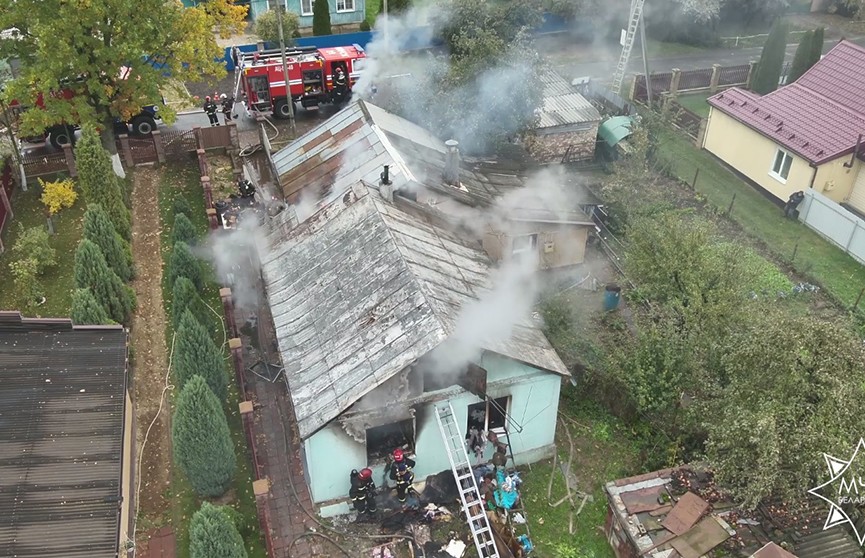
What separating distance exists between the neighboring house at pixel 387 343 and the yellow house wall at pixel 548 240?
131 cm

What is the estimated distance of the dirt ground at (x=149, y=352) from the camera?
14.5 meters

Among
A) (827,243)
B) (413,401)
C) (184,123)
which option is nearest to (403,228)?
(413,401)

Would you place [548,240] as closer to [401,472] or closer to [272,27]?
[401,472]

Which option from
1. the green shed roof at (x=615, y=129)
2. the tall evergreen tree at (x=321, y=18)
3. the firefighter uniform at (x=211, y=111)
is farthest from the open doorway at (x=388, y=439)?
the tall evergreen tree at (x=321, y=18)

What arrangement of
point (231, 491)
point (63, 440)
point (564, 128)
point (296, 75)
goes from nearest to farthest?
point (63, 440) < point (231, 491) < point (564, 128) < point (296, 75)

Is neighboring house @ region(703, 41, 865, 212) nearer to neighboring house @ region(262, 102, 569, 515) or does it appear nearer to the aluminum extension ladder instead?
neighboring house @ region(262, 102, 569, 515)

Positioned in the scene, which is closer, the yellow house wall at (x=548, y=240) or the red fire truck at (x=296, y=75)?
the yellow house wall at (x=548, y=240)

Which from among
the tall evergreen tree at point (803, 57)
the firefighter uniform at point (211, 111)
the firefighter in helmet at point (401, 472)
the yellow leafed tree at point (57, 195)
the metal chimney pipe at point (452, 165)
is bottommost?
the firefighter in helmet at point (401, 472)

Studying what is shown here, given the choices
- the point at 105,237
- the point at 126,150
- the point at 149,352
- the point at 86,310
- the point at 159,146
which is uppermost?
the point at 159,146

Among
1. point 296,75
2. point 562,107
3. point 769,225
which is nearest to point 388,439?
point 769,225

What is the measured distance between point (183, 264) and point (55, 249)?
560cm

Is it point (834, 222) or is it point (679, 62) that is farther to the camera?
point (679, 62)

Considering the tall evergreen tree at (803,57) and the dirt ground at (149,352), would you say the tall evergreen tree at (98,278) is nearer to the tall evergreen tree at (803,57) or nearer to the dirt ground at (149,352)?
the dirt ground at (149,352)

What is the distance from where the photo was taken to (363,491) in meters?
13.2
